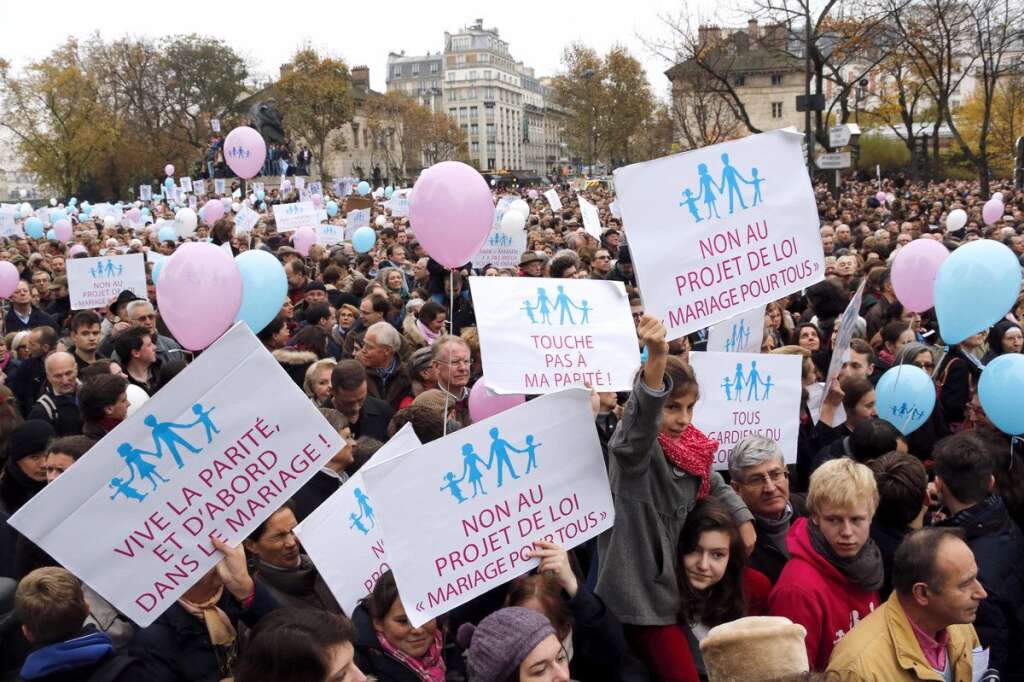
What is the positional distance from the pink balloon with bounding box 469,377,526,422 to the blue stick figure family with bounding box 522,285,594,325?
527 millimetres

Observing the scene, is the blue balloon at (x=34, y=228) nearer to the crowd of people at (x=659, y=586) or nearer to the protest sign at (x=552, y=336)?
the crowd of people at (x=659, y=586)

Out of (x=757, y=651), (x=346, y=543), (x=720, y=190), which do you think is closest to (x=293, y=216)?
(x=720, y=190)

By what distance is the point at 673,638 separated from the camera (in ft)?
10.5

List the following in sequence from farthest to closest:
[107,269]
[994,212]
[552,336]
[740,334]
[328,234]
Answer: [994,212] < [328,234] < [107,269] < [740,334] < [552,336]

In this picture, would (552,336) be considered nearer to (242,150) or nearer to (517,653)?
(517,653)

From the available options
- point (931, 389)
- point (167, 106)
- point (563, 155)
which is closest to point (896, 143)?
point (167, 106)

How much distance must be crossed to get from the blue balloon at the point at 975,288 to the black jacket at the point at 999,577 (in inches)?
74.4

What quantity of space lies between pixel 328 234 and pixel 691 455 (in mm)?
13333

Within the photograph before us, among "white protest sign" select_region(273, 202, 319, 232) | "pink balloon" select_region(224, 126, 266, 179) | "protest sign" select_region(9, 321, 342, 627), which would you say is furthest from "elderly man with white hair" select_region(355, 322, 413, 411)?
"pink balloon" select_region(224, 126, 266, 179)

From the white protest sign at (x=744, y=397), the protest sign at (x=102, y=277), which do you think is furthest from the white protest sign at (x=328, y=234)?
the white protest sign at (x=744, y=397)

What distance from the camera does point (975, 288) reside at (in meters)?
5.29

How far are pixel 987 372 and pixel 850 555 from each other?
196 cm

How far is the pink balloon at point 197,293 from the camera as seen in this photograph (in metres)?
5.36

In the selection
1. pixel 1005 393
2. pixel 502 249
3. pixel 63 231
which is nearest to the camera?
pixel 1005 393
